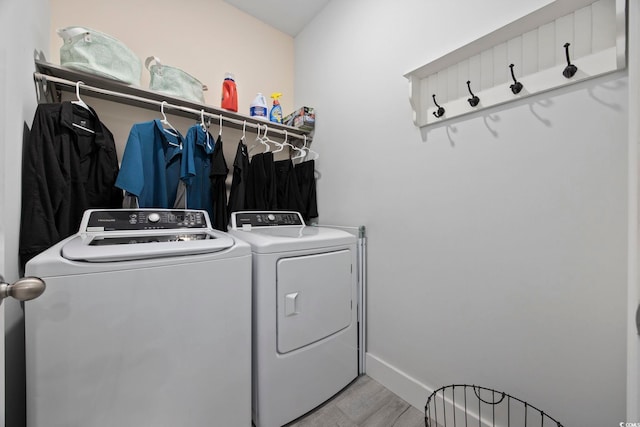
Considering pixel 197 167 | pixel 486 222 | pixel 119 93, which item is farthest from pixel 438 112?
pixel 119 93

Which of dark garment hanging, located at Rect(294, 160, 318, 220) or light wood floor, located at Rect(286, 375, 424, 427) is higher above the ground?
dark garment hanging, located at Rect(294, 160, 318, 220)

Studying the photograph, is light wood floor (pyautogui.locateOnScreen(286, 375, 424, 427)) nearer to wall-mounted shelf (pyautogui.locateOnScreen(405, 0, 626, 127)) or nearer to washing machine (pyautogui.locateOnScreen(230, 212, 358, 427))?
washing machine (pyautogui.locateOnScreen(230, 212, 358, 427))

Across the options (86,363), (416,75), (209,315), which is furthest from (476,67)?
(86,363)

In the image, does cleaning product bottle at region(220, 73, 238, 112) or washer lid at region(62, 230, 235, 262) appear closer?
washer lid at region(62, 230, 235, 262)

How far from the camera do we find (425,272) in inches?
55.0

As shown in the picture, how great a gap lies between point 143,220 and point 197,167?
0.58 m

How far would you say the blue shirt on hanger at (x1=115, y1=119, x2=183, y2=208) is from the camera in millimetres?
1438

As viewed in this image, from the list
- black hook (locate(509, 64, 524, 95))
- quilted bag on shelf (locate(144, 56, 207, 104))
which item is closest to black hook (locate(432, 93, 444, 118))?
black hook (locate(509, 64, 524, 95))

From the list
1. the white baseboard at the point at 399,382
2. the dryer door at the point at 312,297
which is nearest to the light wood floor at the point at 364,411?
the white baseboard at the point at 399,382

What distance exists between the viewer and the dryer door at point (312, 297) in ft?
4.00

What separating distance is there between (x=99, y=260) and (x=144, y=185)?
901 millimetres

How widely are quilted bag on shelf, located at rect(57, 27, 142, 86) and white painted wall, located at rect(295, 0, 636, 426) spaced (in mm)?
1486

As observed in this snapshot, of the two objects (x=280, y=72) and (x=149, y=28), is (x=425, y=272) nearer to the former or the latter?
(x=280, y=72)

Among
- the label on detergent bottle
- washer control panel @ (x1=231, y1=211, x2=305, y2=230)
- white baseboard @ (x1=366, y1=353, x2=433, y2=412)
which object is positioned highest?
the label on detergent bottle
